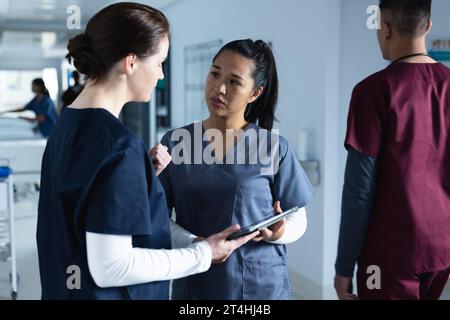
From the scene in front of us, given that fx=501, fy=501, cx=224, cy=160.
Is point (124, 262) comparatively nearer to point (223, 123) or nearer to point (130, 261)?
point (130, 261)

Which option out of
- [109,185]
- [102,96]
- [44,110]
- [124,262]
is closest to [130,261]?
[124,262]

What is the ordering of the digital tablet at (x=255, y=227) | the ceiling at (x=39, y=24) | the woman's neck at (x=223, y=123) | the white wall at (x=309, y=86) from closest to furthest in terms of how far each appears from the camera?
the digital tablet at (x=255, y=227), the woman's neck at (x=223, y=123), the white wall at (x=309, y=86), the ceiling at (x=39, y=24)

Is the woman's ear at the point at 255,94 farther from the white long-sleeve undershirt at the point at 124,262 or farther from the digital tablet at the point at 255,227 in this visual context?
the white long-sleeve undershirt at the point at 124,262

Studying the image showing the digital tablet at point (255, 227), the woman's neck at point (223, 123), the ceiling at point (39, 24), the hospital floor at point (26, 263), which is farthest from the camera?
the ceiling at point (39, 24)

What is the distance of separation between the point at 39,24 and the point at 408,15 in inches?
204

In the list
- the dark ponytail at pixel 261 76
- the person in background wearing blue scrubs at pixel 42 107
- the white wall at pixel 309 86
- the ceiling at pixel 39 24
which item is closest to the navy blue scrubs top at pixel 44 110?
the person in background wearing blue scrubs at pixel 42 107

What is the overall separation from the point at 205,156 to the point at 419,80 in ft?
1.51

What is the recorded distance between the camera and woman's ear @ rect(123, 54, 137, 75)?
0.76 meters

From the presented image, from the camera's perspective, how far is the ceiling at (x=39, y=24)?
4156 millimetres

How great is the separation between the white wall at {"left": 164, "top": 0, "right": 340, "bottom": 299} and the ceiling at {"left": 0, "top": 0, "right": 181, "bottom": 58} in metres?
1.49

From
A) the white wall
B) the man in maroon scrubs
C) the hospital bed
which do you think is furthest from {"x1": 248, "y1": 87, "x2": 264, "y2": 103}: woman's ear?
the hospital bed

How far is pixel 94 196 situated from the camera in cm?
71

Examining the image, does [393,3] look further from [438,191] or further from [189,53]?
[189,53]

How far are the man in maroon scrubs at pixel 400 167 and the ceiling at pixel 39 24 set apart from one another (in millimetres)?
2770
